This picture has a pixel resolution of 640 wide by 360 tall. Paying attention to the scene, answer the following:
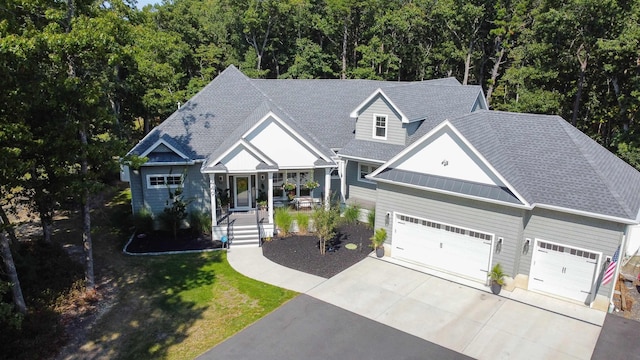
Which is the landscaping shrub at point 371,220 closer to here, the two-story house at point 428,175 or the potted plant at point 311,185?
the two-story house at point 428,175

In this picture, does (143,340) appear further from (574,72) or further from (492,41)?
(492,41)

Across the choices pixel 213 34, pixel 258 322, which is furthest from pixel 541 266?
pixel 213 34

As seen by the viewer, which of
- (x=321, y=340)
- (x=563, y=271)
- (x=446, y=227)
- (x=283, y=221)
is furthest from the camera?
(x=283, y=221)

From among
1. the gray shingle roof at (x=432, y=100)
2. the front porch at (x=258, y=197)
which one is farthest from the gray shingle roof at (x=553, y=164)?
the front porch at (x=258, y=197)

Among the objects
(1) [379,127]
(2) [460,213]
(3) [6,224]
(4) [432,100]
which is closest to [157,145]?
(3) [6,224]

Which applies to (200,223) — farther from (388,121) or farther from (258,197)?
(388,121)

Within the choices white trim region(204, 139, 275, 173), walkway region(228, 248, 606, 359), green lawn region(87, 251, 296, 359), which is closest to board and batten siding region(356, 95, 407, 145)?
white trim region(204, 139, 275, 173)
